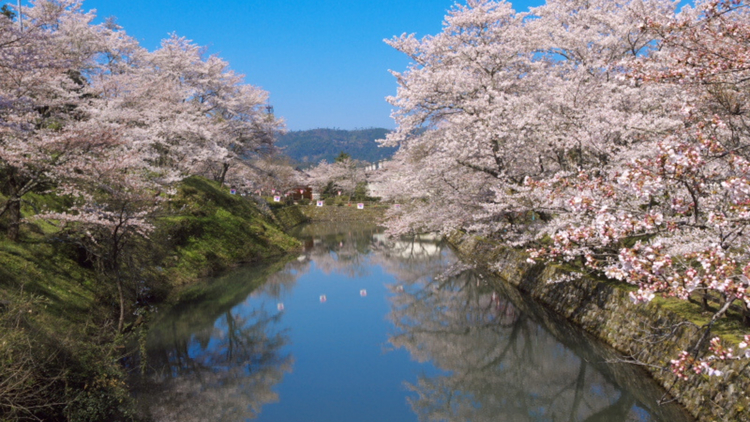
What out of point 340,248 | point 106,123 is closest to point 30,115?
point 106,123

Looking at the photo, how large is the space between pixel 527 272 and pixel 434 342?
20.6 feet

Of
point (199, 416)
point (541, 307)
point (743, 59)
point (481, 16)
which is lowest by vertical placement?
point (199, 416)

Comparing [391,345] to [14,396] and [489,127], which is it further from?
[14,396]

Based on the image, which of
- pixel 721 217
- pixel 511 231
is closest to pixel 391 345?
pixel 511 231

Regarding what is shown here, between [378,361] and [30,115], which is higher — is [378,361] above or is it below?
below

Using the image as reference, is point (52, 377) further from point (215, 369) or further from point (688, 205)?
point (688, 205)

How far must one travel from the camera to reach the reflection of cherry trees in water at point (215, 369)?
9430 millimetres

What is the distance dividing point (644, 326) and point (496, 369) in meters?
A: 3.56

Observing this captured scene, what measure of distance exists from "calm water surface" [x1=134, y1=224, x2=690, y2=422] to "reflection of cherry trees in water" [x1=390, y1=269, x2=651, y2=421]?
4 cm

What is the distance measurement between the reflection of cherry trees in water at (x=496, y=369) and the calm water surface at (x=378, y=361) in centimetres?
4

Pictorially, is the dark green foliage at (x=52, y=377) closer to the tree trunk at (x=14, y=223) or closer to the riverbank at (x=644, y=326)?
the tree trunk at (x=14, y=223)

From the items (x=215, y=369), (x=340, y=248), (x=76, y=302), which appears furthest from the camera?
(x=340, y=248)

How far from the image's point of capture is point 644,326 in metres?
10.4

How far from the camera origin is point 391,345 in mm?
13875
